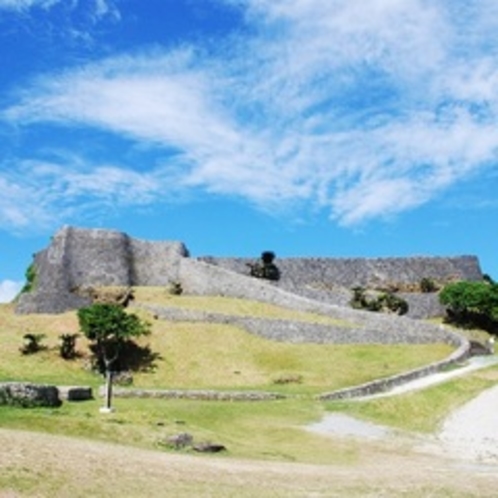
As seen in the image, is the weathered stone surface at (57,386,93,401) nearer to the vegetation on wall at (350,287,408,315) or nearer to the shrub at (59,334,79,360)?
the shrub at (59,334,79,360)

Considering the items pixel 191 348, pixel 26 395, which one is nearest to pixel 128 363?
pixel 191 348

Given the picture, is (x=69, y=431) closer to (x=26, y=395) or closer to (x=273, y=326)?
(x=26, y=395)

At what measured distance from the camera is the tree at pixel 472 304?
232 ft

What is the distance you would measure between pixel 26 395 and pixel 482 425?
1925 cm

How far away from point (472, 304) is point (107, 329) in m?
34.4

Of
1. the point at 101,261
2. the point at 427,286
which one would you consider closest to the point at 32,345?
the point at 101,261

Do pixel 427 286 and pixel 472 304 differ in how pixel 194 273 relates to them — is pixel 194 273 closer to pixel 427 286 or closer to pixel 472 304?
pixel 427 286

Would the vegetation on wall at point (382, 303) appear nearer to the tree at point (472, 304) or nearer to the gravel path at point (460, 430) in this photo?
the tree at point (472, 304)

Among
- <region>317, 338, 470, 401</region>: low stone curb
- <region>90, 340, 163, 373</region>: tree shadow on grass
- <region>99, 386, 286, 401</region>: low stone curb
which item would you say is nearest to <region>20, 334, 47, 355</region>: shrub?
<region>90, 340, 163, 373</region>: tree shadow on grass

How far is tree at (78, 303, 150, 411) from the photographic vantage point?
172ft

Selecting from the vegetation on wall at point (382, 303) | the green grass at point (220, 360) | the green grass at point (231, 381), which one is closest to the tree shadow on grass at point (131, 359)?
the green grass at point (220, 360)

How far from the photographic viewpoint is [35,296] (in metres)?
63.5

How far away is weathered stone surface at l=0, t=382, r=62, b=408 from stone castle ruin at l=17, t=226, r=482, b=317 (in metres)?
33.4

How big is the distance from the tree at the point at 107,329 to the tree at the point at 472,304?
103 ft
